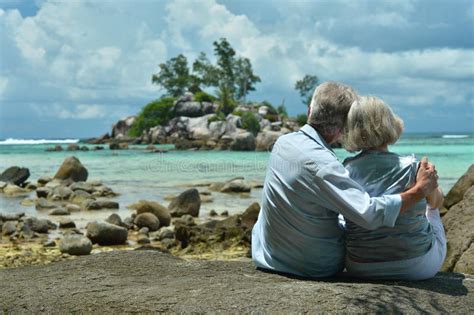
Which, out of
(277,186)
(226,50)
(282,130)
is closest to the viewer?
(277,186)

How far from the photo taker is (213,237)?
11.5 metres

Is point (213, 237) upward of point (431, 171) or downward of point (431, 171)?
downward

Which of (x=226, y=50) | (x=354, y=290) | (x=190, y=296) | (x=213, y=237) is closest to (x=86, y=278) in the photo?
(x=190, y=296)

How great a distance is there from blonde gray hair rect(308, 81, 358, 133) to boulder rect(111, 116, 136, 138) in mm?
77496

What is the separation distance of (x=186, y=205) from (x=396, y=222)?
12.9 m

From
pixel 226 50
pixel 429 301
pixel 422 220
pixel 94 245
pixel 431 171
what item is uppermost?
pixel 226 50

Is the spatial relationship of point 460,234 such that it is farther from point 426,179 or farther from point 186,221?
point 186,221

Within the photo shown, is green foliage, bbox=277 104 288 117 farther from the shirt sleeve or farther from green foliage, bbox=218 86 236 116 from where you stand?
the shirt sleeve

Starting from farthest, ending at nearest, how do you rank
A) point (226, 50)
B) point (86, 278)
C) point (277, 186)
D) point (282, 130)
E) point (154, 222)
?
point (226, 50) < point (282, 130) < point (154, 222) < point (86, 278) < point (277, 186)

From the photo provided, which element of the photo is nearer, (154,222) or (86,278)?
(86,278)

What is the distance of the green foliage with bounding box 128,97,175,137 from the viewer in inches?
2835

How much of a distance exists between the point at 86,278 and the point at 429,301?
2289 mm

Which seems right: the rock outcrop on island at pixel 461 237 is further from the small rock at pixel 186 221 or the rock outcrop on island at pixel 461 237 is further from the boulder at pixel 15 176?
the boulder at pixel 15 176

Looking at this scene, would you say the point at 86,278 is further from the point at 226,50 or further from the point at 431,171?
the point at 226,50
